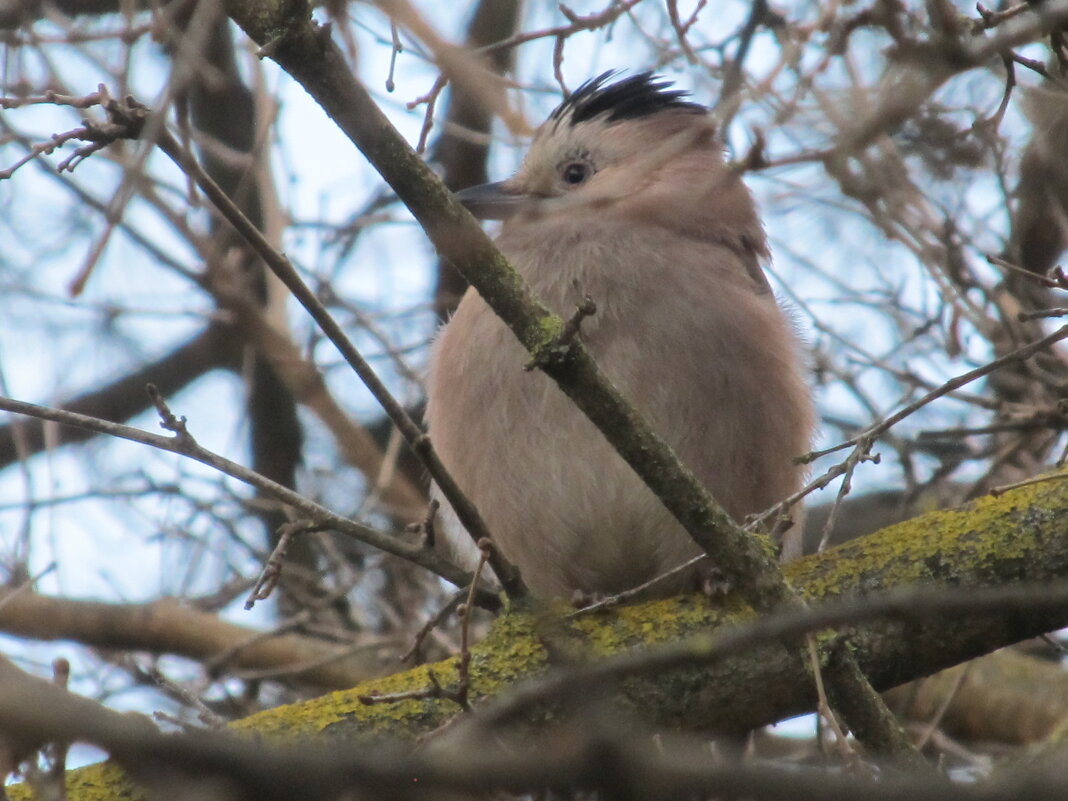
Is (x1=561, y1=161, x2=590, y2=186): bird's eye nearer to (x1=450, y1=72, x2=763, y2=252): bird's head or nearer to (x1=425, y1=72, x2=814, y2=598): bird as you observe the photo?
(x1=450, y1=72, x2=763, y2=252): bird's head

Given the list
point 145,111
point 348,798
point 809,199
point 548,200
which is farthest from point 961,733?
point 348,798

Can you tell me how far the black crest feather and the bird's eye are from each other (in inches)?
7.3

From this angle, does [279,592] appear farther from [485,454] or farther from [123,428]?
[123,428]

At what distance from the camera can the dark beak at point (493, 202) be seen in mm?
5980

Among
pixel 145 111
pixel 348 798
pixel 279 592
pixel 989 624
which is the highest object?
pixel 279 592

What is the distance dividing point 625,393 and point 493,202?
1.42 metres

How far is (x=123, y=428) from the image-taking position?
367 centimetres

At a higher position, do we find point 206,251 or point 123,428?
point 206,251

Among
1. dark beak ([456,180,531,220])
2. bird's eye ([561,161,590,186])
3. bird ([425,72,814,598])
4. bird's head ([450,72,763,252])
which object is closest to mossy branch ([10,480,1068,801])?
bird ([425,72,814,598])

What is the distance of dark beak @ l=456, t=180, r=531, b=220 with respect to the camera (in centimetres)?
598

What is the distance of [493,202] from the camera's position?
6.02 meters

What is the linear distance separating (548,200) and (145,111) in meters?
2.80

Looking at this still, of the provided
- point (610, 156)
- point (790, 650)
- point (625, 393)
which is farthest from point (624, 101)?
point (790, 650)

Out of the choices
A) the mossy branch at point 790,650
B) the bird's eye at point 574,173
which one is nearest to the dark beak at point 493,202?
the bird's eye at point 574,173
